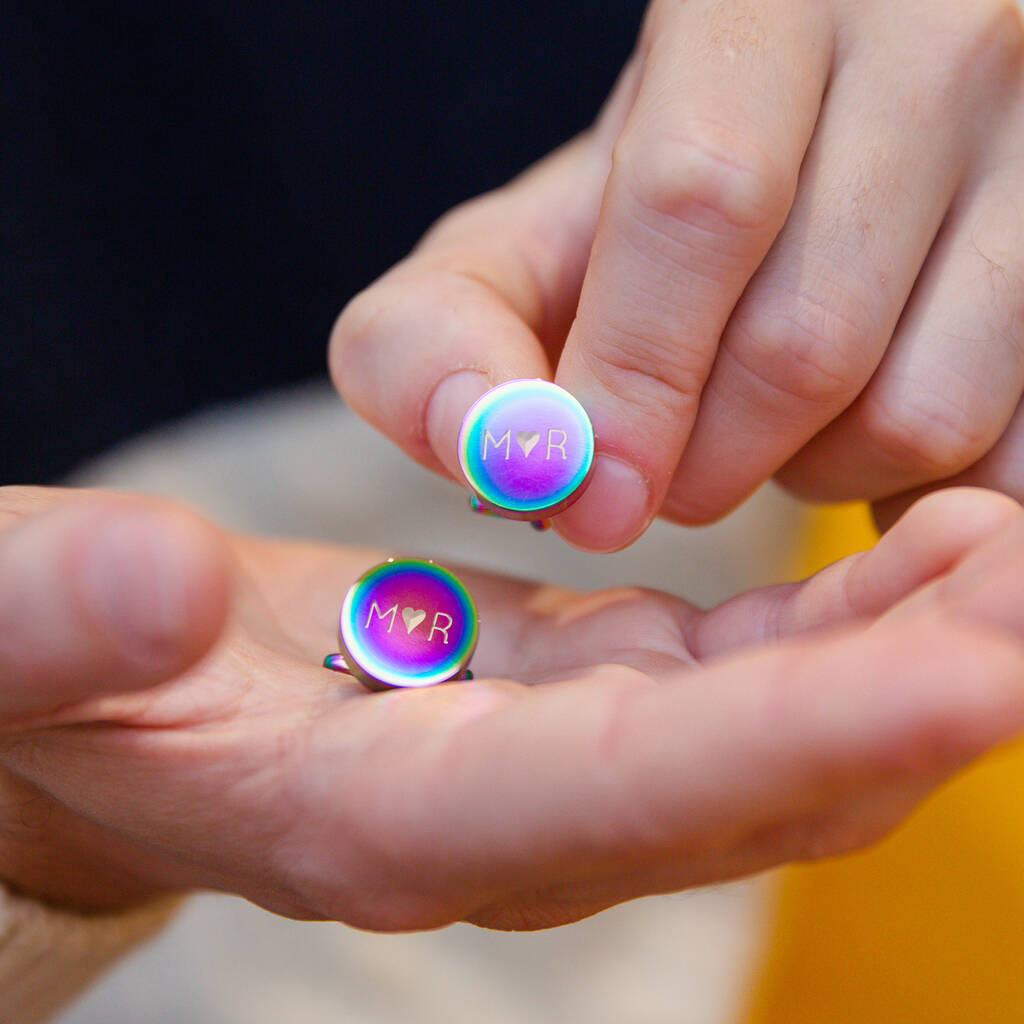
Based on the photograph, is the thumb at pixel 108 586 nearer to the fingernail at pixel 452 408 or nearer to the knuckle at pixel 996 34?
the fingernail at pixel 452 408

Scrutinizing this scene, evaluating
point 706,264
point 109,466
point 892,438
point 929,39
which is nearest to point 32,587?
point 706,264

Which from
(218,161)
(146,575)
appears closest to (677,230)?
(146,575)

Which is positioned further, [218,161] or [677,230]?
[218,161]

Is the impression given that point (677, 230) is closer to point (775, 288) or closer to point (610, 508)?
point (775, 288)

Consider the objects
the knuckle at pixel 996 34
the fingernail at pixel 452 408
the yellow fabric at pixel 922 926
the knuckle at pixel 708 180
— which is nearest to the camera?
the knuckle at pixel 708 180

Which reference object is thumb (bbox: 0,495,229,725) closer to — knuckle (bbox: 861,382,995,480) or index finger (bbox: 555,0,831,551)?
index finger (bbox: 555,0,831,551)

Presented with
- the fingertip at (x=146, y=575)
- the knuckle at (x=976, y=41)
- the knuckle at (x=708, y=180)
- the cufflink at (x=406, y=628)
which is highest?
the knuckle at (x=976, y=41)

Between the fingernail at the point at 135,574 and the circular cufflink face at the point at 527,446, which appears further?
the circular cufflink face at the point at 527,446

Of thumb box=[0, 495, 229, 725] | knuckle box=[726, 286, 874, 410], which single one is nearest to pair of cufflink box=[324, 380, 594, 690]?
knuckle box=[726, 286, 874, 410]

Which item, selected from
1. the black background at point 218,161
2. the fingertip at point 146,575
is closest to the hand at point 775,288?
the fingertip at point 146,575
